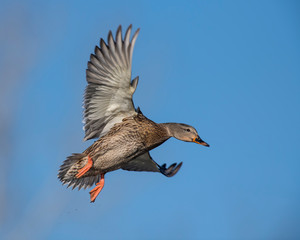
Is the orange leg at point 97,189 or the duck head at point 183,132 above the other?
the duck head at point 183,132

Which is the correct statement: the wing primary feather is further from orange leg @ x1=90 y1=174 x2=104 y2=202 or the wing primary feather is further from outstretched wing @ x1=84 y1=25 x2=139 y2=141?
orange leg @ x1=90 y1=174 x2=104 y2=202

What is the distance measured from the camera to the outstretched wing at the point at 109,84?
9.14m

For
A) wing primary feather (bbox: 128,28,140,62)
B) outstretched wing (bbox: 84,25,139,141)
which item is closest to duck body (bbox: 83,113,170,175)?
outstretched wing (bbox: 84,25,139,141)

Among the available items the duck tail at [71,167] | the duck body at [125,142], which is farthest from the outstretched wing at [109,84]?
the duck tail at [71,167]

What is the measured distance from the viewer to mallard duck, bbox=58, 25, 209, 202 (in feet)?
30.2

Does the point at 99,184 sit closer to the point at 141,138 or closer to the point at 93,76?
the point at 141,138

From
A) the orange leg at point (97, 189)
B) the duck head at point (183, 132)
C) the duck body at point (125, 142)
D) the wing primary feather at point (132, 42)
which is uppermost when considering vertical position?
the wing primary feather at point (132, 42)

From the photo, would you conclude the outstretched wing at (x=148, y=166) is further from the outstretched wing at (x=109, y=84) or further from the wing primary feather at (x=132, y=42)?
the wing primary feather at (x=132, y=42)

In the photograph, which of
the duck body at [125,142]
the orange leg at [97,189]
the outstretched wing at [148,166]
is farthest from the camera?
the outstretched wing at [148,166]

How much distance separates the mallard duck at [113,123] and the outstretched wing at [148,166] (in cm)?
130

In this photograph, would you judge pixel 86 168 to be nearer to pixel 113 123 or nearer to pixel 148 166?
pixel 113 123

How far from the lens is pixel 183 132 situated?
396 inches

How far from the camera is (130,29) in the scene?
29.7 feet

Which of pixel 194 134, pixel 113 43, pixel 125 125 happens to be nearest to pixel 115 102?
pixel 125 125
